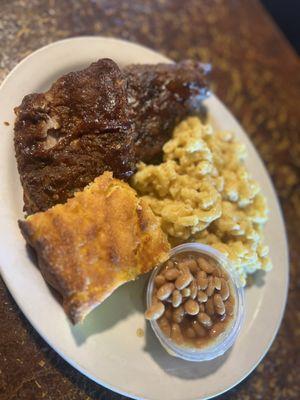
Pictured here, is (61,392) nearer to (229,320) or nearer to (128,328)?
(128,328)

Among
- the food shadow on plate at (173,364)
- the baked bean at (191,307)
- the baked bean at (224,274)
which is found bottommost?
the food shadow on plate at (173,364)

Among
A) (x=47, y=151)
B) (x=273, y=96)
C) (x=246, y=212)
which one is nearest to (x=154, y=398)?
(x=246, y=212)

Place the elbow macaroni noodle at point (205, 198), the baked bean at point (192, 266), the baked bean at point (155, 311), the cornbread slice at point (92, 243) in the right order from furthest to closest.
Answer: the elbow macaroni noodle at point (205, 198)
the baked bean at point (192, 266)
the baked bean at point (155, 311)
the cornbread slice at point (92, 243)

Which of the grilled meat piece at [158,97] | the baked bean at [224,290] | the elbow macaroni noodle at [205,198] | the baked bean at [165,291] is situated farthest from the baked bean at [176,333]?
the grilled meat piece at [158,97]

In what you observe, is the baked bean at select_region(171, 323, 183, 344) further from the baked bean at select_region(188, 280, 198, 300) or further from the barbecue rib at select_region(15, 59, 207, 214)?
the barbecue rib at select_region(15, 59, 207, 214)

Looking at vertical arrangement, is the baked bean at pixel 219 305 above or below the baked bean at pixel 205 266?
below

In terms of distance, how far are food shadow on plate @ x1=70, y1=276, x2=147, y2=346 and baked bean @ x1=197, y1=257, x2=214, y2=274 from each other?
28cm

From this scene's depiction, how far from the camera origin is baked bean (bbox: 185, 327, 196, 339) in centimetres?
179

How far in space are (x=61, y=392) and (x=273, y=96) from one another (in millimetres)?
2311

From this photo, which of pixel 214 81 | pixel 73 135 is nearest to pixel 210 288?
pixel 73 135

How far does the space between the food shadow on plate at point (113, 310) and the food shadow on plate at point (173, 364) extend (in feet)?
0.38

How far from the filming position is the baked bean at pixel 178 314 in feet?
5.80

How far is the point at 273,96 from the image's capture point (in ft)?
10.0

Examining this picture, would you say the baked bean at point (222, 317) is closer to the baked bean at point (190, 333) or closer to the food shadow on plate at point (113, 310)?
the baked bean at point (190, 333)
